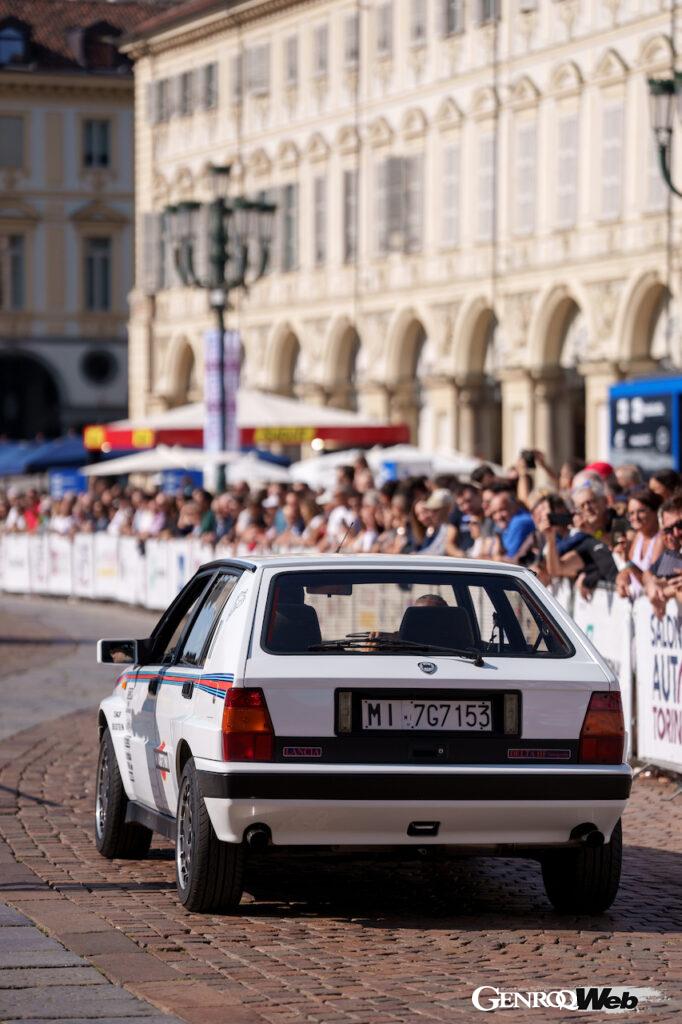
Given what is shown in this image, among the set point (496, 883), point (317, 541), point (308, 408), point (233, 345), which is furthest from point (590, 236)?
point (496, 883)

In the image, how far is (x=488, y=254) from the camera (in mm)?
48469

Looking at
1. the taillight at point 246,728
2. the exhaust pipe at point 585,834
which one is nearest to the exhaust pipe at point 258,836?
the taillight at point 246,728

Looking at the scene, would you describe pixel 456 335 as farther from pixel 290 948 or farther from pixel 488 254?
pixel 290 948

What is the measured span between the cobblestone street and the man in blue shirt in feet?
15.9

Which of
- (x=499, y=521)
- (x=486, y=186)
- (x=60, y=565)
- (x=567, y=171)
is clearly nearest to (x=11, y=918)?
(x=499, y=521)

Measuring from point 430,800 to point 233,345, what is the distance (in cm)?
2330

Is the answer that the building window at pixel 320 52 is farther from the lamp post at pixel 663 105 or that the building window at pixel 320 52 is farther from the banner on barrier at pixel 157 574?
the lamp post at pixel 663 105

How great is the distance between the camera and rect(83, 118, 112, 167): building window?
270ft

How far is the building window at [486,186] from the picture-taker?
4841 cm

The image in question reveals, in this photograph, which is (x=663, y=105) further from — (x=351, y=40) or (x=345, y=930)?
(x=351, y=40)

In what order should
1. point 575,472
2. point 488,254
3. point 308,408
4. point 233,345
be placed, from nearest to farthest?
point 575,472 < point 233,345 < point 308,408 < point 488,254

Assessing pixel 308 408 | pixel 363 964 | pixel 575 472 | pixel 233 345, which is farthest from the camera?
pixel 308 408

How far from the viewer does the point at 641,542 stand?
49.5 ft

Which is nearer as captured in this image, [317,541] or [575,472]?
[575,472]
